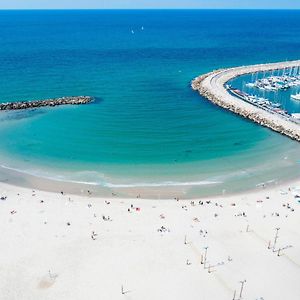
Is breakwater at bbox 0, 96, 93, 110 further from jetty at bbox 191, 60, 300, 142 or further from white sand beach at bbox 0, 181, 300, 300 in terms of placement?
white sand beach at bbox 0, 181, 300, 300

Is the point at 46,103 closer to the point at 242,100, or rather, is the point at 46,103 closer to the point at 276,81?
the point at 242,100

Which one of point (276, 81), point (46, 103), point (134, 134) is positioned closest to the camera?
point (134, 134)

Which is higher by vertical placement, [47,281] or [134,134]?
[47,281]

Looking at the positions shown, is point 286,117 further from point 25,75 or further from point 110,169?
point 25,75

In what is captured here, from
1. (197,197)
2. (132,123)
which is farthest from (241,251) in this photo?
(132,123)

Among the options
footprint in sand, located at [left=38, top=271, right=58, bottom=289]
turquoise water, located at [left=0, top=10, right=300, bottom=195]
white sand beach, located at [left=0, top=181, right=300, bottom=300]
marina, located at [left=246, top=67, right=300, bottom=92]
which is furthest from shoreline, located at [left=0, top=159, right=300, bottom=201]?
marina, located at [left=246, top=67, right=300, bottom=92]

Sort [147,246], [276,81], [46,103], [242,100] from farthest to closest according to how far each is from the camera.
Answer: [276,81] → [242,100] → [46,103] → [147,246]

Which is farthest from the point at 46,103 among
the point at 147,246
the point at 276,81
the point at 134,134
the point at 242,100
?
the point at 276,81

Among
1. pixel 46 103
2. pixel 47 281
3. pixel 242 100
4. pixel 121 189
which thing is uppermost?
pixel 242 100
